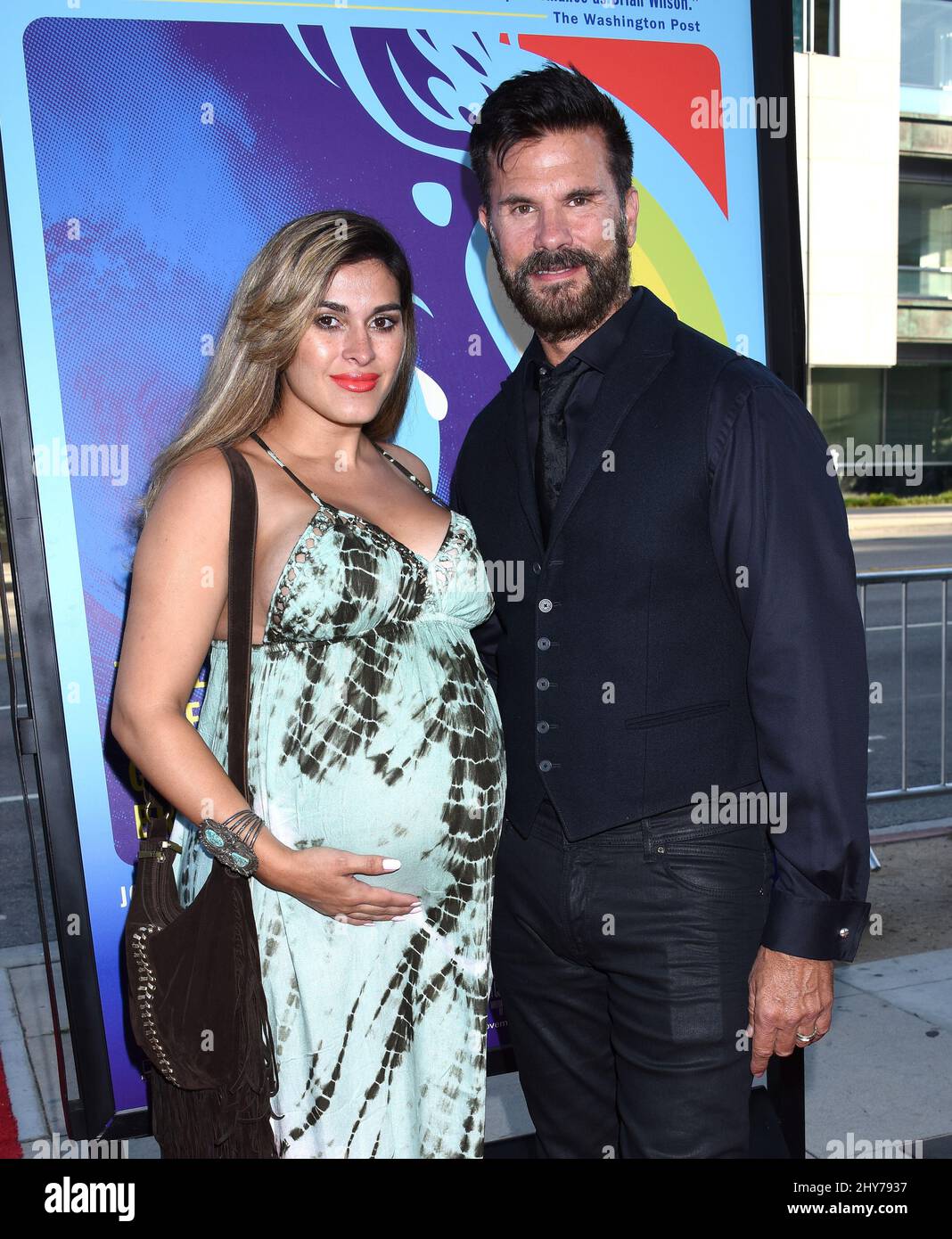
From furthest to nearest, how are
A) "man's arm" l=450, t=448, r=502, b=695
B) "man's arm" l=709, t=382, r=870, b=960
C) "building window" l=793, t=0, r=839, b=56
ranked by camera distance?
"building window" l=793, t=0, r=839, b=56 → "man's arm" l=450, t=448, r=502, b=695 → "man's arm" l=709, t=382, r=870, b=960

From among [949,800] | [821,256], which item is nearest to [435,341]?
[949,800]

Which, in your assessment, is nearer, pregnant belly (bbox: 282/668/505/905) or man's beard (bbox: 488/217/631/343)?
pregnant belly (bbox: 282/668/505/905)

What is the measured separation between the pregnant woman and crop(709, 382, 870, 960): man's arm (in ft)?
1.91

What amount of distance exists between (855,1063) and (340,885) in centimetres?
237

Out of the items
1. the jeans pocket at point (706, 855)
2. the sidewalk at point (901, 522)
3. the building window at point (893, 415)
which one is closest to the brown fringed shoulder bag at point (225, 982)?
the jeans pocket at point (706, 855)

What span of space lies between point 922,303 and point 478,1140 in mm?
31578

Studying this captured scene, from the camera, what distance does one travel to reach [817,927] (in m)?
2.04

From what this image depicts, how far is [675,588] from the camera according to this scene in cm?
216

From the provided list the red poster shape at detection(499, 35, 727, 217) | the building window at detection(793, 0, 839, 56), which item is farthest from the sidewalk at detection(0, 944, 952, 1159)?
the building window at detection(793, 0, 839, 56)

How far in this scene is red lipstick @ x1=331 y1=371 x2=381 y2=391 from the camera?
7.79 feet

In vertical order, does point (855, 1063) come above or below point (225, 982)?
below

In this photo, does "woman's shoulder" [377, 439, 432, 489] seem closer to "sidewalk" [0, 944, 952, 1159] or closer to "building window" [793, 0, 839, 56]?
"sidewalk" [0, 944, 952, 1159]

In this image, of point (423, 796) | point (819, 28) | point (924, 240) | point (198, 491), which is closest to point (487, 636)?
point (423, 796)

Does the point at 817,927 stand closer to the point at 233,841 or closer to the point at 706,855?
the point at 706,855
